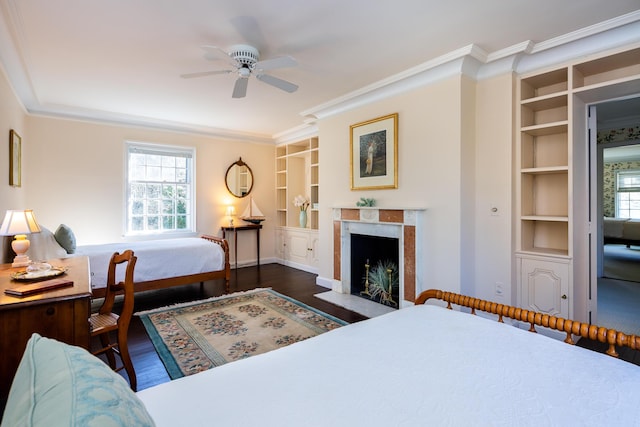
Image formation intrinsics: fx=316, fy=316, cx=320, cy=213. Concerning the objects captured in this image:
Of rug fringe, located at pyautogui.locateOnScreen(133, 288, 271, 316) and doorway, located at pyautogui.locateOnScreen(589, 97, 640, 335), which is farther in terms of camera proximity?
rug fringe, located at pyautogui.locateOnScreen(133, 288, 271, 316)

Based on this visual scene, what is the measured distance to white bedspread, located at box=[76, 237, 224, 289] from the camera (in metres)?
3.71

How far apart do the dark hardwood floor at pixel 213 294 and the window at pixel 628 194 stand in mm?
9990

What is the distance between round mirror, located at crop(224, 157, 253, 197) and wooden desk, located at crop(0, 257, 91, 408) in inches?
172

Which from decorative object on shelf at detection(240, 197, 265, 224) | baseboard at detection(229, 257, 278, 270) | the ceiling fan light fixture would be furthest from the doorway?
baseboard at detection(229, 257, 278, 270)

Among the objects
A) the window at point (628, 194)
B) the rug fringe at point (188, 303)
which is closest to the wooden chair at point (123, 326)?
the rug fringe at point (188, 303)

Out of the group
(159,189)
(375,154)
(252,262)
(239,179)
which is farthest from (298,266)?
(375,154)

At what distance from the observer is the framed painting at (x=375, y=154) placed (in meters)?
3.76

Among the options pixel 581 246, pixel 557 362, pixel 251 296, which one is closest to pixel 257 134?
pixel 251 296

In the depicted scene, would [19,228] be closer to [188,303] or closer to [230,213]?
[188,303]

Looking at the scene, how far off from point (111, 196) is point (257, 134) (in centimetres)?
275

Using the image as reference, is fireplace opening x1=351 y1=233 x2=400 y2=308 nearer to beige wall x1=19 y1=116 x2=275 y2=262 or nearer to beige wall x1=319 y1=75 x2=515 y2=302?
beige wall x1=319 y1=75 x2=515 y2=302

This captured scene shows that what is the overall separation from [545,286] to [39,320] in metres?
3.80

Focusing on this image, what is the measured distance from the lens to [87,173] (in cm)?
477

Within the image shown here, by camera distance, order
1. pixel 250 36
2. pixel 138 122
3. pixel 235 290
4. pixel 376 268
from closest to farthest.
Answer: pixel 250 36
pixel 376 268
pixel 235 290
pixel 138 122
